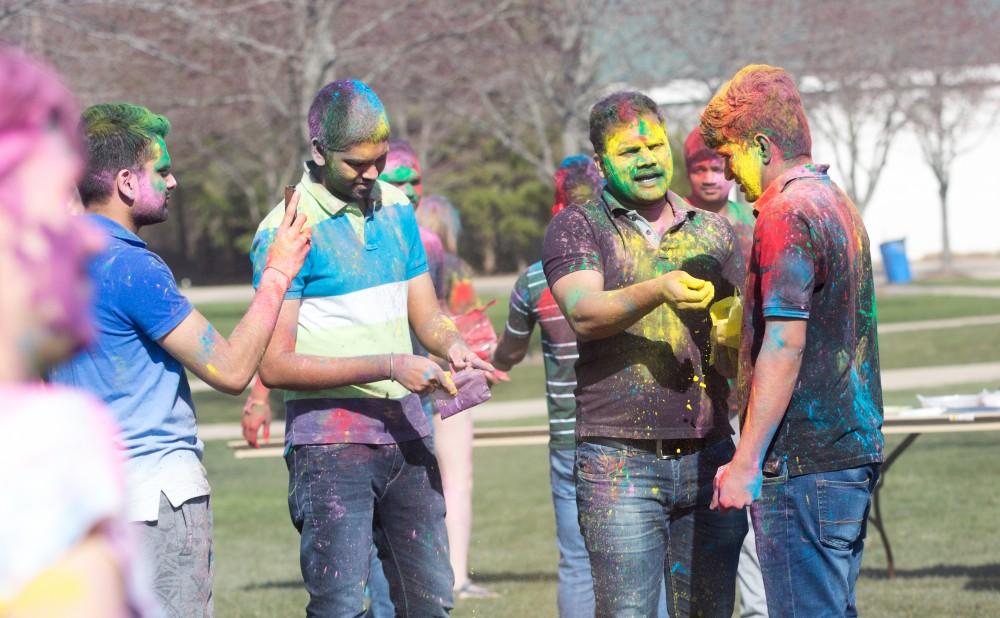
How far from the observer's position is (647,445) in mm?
3689

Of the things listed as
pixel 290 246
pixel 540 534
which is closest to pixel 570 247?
pixel 290 246

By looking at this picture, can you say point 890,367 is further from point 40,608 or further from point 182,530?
point 40,608

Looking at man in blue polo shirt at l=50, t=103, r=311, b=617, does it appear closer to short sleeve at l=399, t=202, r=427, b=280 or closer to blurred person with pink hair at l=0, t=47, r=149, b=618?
short sleeve at l=399, t=202, r=427, b=280

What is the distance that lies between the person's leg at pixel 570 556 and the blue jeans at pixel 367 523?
1.15 m

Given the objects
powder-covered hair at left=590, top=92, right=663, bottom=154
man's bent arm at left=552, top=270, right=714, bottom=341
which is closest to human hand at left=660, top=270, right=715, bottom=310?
man's bent arm at left=552, top=270, right=714, bottom=341

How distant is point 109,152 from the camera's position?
11.2 ft

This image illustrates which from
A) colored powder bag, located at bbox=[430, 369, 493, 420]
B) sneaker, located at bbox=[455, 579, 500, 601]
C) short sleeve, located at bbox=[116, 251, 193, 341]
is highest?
short sleeve, located at bbox=[116, 251, 193, 341]

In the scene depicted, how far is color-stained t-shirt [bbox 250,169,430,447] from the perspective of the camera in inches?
155

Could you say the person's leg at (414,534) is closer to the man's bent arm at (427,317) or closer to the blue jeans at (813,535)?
the man's bent arm at (427,317)

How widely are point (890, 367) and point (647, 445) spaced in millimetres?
14125

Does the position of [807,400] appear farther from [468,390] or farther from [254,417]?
[254,417]

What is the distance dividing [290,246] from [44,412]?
2.25 meters

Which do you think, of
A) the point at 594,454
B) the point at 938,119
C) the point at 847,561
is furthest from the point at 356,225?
the point at 938,119

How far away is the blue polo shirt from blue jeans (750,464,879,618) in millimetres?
1488
